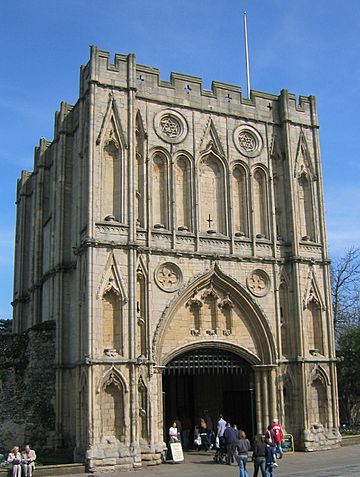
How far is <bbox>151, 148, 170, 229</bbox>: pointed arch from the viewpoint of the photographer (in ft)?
78.1

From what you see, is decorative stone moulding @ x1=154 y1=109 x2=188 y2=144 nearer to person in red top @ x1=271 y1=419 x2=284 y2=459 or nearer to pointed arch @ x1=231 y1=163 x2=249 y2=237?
pointed arch @ x1=231 y1=163 x2=249 y2=237

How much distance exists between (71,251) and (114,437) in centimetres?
819

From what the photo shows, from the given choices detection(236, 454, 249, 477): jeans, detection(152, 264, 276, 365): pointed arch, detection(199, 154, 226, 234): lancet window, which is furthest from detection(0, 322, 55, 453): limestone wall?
detection(236, 454, 249, 477): jeans

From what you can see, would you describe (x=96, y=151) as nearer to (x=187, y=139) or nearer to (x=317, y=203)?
(x=187, y=139)

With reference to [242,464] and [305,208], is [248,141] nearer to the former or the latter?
[305,208]

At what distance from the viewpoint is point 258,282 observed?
2498cm

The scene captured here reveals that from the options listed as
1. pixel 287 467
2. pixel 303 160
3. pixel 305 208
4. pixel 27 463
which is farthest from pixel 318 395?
pixel 27 463

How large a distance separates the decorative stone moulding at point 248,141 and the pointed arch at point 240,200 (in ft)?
2.56

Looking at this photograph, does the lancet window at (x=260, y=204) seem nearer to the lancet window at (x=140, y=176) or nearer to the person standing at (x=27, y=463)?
the lancet window at (x=140, y=176)

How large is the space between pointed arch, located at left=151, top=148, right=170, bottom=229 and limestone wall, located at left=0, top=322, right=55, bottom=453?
6.08 m

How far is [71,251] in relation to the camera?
25391mm

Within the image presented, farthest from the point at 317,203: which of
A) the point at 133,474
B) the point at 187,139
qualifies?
the point at 133,474

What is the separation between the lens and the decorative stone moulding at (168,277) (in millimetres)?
22852

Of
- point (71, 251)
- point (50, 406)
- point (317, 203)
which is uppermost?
point (317, 203)
